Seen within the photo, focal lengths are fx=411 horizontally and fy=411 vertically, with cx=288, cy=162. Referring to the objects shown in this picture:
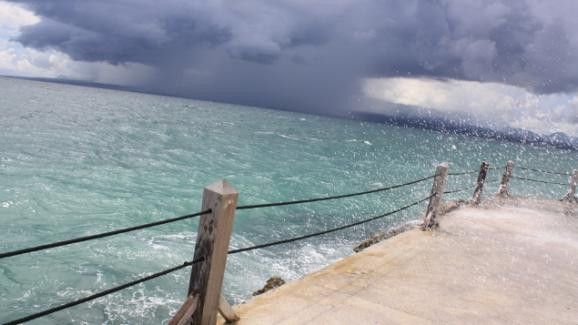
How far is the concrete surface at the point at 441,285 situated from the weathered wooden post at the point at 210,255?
0.65 m

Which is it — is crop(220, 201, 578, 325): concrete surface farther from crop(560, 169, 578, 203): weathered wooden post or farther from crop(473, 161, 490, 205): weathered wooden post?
crop(560, 169, 578, 203): weathered wooden post

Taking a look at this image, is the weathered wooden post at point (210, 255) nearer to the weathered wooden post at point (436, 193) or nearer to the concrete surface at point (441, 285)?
the concrete surface at point (441, 285)

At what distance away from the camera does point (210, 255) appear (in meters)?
3.67

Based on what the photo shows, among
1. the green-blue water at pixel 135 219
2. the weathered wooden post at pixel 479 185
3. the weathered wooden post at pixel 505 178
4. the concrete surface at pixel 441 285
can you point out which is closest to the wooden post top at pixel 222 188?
the concrete surface at pixel 441 285

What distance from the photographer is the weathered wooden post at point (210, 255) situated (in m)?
3.57

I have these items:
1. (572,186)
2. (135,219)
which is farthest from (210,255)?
(572,186)

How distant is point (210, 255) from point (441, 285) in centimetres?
394

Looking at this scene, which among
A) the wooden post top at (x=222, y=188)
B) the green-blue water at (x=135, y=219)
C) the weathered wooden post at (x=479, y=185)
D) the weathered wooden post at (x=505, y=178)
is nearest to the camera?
the wooden post top at (x=222, y=188)

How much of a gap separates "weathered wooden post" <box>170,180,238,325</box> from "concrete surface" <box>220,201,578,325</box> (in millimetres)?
653

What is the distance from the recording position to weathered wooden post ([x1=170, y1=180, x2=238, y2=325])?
3.57m

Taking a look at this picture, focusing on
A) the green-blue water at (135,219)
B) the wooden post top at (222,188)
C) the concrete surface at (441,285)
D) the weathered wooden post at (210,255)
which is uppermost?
the wooden post top at (222,188)

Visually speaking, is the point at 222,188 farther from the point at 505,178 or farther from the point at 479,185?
the point at 505,178

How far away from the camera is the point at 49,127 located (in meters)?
42.0

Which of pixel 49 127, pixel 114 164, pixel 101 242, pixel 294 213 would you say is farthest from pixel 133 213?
pixel 49 127
